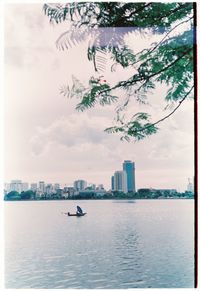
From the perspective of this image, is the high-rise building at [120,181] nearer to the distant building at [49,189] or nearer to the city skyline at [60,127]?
the city skyline at [60,127]

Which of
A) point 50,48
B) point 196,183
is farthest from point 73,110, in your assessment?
point 196,183

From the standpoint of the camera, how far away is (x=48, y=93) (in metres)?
2.40

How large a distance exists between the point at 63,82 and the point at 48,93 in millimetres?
109

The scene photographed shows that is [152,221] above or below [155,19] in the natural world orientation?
below

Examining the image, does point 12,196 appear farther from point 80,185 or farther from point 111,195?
point 111,195

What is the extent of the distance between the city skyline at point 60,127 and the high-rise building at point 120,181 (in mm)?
48

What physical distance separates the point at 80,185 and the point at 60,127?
38 cm

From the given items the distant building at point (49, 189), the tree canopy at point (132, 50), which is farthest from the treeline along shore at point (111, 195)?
the tree canopy at point (132, 50)

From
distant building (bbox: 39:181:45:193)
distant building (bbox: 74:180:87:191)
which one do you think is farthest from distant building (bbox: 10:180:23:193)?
distant building (bbox: 74:180:87:191)

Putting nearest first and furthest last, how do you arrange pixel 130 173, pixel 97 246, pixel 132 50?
pixel 132 50 → pixel 130 173 → pixel 97 246

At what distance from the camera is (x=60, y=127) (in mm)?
2566

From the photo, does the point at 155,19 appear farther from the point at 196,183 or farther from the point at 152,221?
the point at 152,221

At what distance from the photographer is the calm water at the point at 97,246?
2.34m

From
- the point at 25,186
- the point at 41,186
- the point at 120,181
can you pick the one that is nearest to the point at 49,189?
the point at 41,186
